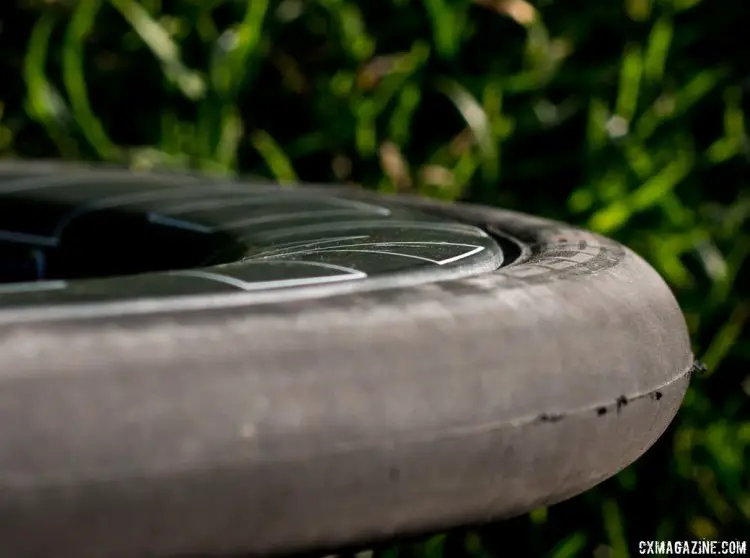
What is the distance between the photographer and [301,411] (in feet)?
1.23

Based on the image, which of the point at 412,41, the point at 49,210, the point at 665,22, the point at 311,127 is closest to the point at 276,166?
the point at 311,127

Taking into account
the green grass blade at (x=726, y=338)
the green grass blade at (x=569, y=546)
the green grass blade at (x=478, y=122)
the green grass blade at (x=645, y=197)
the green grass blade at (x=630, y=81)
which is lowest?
the green grass blade at (x=569, y=546)

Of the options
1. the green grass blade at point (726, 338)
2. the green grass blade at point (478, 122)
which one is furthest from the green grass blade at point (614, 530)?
the green grass blade at point (478, 122)

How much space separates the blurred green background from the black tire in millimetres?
985

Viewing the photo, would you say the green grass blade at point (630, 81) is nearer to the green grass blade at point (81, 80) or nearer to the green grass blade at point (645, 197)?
the green grass blade at point (645, 197)

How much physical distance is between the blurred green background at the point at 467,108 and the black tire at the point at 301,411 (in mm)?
985

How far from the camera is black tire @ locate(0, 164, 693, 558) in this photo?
1.13 ft

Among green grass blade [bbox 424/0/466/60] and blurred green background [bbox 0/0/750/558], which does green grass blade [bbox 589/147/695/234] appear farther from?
green grass blade [bbox 424/0/466/60]

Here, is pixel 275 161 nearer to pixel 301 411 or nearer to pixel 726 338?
pixel 726 338

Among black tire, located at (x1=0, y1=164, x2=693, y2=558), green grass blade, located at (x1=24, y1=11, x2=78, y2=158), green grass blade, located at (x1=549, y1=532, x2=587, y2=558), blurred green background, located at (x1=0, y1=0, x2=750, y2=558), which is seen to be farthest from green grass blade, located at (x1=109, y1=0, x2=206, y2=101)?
black tire, located at (x1=0, y1=164, x2=693, y2=558)

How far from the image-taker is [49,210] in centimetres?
79

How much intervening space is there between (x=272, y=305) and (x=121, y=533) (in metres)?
0.10

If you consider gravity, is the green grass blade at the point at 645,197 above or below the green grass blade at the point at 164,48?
below

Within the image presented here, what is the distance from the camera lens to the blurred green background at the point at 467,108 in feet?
4.82
